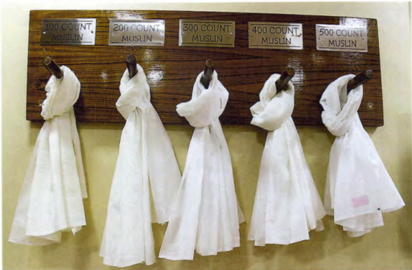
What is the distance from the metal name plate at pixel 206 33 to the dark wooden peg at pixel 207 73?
11cm

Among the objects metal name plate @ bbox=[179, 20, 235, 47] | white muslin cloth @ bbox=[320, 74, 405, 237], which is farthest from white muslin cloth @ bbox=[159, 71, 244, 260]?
white muslin cloth @ bbox=[320, 74, 405, 237]

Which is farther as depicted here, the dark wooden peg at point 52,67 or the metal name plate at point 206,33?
the metal name plate at point 206,33

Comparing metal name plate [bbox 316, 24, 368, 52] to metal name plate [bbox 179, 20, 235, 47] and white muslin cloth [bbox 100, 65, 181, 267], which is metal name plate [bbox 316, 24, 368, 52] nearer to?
metal name plate [bbox 179, 20, 235, 47]

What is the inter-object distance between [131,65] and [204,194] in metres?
0.27

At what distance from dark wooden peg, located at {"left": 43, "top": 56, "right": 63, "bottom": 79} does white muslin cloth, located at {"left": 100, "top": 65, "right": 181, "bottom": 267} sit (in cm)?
11

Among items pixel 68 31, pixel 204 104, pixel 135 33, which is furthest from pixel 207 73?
pixel 68 31

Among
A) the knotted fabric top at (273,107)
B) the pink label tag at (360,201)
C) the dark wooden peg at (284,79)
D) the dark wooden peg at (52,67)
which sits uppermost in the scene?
the dark wooden peg at (52,67)

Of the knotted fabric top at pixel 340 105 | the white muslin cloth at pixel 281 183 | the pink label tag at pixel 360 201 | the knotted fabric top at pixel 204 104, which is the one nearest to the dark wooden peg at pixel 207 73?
the knotted fabric top at pixel 204 104

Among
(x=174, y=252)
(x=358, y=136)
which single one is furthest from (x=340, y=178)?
(x=174, y=252)

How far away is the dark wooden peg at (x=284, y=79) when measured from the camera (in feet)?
1.87

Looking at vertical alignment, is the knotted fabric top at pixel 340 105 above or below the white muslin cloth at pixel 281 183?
above

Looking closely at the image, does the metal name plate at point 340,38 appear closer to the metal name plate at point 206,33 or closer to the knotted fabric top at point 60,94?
the metal name plate at point 206,33

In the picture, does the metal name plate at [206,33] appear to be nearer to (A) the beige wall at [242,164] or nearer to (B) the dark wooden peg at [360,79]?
(A) the beige wall at [242,164]

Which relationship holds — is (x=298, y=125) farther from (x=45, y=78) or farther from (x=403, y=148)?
(x=45, y=78)
